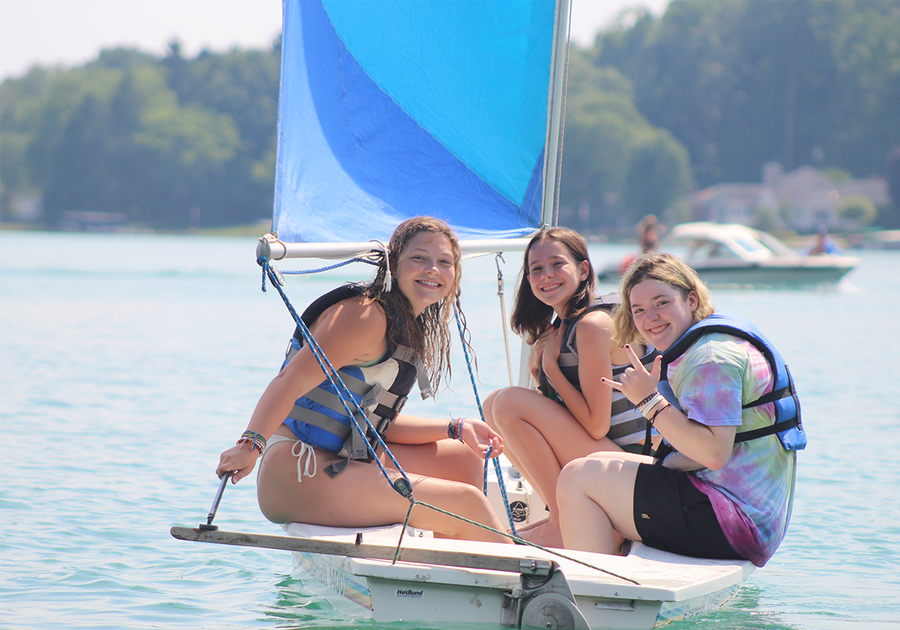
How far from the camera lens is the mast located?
4.43 meters

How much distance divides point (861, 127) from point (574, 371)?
287 ft

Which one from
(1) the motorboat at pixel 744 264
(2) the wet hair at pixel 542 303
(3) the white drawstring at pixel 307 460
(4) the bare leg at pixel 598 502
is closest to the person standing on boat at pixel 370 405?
(3) the white drawstring at pixel 307 460

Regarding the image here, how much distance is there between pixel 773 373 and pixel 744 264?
19.5 meters

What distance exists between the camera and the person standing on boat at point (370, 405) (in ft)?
10.7

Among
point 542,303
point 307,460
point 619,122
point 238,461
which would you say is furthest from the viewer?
point 619,122

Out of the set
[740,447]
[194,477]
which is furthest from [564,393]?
[194,477]

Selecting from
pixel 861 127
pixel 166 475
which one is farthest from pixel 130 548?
pixel 861 127

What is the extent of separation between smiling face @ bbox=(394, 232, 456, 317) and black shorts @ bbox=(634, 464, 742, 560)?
2.89 ft

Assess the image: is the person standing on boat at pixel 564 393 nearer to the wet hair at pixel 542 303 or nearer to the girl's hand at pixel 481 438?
the wet hair at pixel 542 303

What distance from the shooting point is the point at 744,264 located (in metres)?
21.8

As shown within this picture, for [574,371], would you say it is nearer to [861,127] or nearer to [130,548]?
[130,548]

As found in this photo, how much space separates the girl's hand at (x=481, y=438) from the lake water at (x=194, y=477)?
795mm

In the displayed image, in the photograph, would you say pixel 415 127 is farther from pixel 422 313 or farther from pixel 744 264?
pixel 744 264

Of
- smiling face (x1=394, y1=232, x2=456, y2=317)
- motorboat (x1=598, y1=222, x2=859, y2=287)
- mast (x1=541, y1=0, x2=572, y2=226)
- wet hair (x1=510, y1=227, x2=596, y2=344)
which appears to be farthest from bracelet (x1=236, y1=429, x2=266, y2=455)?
motorboat (x1=598, y1=222, x2=859, y2=287)
